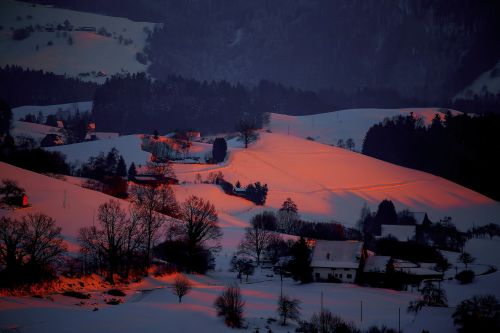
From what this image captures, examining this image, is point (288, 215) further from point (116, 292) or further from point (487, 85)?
point (487, 85)

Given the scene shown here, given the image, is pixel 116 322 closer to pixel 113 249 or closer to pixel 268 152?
pixel 113 249

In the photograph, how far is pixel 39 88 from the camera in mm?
159250

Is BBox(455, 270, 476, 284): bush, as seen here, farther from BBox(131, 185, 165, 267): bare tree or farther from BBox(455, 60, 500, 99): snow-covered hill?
BBox(455, 60, 500, 99): snow-covered hill

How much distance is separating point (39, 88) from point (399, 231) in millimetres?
115912

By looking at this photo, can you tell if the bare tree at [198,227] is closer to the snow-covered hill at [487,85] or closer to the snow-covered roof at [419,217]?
the snow-covered roof at [419,217]

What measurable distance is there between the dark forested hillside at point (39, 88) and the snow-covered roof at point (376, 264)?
376 feet

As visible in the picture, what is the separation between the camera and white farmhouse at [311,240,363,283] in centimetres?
4166

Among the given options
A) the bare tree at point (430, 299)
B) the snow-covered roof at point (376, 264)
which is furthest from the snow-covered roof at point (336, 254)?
the bare tree at point (430, 299)

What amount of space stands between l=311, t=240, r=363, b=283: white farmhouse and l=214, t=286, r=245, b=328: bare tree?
11.8 m

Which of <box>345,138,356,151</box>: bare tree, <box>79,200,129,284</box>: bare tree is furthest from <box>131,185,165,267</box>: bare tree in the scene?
<box>345,138,356,151</box>: bare tree

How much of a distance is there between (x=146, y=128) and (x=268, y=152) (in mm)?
49621

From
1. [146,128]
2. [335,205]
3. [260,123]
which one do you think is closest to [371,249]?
[335,205]

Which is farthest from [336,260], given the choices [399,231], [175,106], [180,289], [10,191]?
[175,106]

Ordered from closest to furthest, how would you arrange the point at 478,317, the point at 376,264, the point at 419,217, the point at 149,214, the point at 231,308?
the point at 478,317 → the point at 231,308 → the point at 149,214 → the point at 376,264 → the point at 419,217
